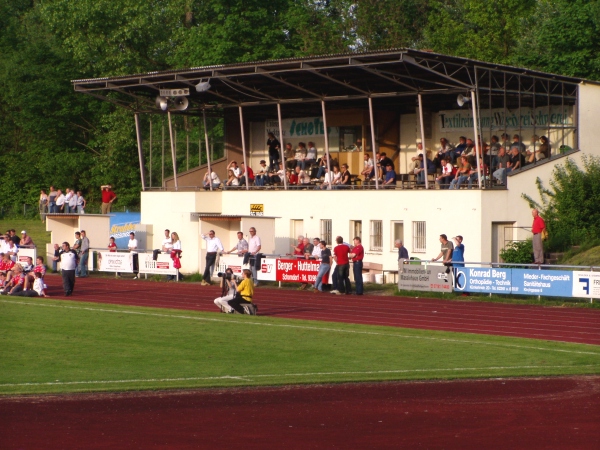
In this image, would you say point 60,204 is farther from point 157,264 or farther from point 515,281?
point 515,281

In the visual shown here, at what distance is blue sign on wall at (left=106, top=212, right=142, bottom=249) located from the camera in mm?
43438

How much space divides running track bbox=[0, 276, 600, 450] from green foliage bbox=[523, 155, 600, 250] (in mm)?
18570

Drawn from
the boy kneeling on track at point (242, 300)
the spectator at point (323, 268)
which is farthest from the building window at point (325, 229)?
the boy kneeling on track at point (242, 300)

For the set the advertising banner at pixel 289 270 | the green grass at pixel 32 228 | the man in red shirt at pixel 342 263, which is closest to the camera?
the man in red shirt at pixel 342 263

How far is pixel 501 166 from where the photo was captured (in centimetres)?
3484

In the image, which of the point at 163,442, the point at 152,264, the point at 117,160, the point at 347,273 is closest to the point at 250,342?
the point at 163,442

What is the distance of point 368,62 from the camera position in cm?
3375

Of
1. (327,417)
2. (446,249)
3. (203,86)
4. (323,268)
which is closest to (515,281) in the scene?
(446,249)

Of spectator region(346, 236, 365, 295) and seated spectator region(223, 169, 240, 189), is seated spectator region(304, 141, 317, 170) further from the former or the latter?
spectator region(346, 236, 365, 295)

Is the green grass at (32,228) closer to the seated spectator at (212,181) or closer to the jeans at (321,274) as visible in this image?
the seated spectator at (212,181)

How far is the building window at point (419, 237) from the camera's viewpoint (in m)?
35.2

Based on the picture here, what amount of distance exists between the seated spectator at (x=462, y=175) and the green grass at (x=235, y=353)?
1189 centimetres

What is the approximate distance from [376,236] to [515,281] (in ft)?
28.3

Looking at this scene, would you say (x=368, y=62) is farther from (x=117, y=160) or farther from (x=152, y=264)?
(x=117, y=160)
